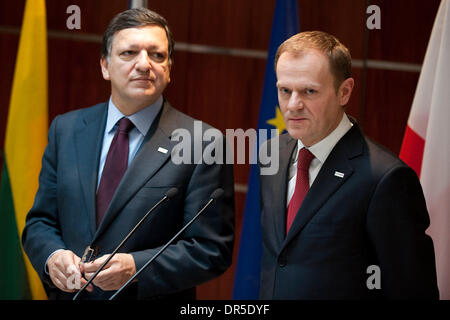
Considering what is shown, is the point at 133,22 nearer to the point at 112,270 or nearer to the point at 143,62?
the point at 143,62

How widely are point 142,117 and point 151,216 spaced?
367mm

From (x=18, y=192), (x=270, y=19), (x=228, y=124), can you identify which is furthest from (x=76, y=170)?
(x=270, y=19)

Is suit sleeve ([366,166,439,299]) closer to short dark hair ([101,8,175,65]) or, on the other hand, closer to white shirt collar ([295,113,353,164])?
white shirt collar ([295,113,353,164])

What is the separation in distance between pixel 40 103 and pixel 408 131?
5.64ft

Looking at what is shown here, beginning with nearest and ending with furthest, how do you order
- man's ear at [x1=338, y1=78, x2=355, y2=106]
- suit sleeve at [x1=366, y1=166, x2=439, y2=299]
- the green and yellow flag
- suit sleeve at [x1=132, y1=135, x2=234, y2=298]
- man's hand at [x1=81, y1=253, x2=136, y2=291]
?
suit sleeve at [x1=366, y1=166, x2=439, y2=299], man's ear at [x1=338, y1=78, x2=355, y2=106], man's hand at [x1=81, y1=253, x2=136, y2=291], suit sleeve at [x1=132, y1=135, x2=234, y2=298], the green and yellow flag

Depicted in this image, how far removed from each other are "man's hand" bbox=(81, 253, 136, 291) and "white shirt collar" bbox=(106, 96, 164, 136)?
47 cm

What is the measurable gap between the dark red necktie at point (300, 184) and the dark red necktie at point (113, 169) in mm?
625

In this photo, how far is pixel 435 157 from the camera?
2.55 m

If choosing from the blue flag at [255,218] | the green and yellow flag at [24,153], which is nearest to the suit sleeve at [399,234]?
the blue flag at [255,218]

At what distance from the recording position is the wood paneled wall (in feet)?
9.36

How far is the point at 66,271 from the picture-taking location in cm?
216

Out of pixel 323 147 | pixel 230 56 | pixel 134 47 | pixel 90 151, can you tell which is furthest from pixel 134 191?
pixel 230 56

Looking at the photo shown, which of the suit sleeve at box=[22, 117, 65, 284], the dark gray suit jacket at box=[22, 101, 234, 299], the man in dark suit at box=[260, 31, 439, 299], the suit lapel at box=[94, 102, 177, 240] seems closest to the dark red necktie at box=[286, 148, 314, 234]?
the man in dark suit at box=[260, 31, 439, 299]

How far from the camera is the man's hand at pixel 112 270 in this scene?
208cm
